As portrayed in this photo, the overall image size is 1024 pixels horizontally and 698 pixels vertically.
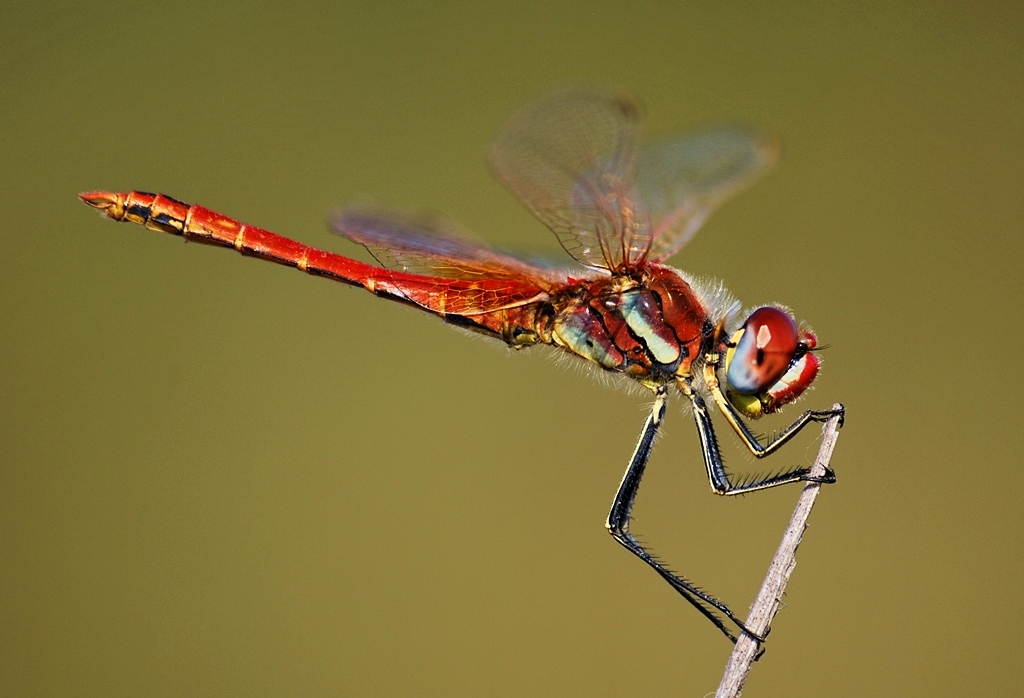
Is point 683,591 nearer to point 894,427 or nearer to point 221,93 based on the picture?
point 894,427

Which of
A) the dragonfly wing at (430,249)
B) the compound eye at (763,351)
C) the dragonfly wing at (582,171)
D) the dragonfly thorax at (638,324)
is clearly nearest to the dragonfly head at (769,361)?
the compound eye at (763,351)

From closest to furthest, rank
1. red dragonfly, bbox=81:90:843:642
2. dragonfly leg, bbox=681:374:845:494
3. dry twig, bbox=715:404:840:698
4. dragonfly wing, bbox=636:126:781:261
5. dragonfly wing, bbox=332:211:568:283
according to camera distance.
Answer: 1. dry twig, bbox=715:404:840:698
2. dragonfly leg, bbox=681:374:845:494
3. red dragonfly, bbox=81:90:843:642
4. dragonfly wing, bbox=636:126:781:261
5. dragonfly wing, bbox=332:211:568:283

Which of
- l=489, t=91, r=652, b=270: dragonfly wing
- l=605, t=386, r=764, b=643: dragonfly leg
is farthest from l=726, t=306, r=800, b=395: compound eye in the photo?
l=489, t=91, r=652, b=270: dragonfly wing

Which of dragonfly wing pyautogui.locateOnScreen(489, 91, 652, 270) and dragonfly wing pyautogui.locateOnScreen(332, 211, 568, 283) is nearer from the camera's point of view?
dragonfly wing pyautogui.locateOnScreen(489, 91, 652, 270)

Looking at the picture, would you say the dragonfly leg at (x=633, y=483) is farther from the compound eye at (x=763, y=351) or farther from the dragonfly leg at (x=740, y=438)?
the compound eye at (x=763, y=351)

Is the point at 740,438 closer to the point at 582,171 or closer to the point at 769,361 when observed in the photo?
the point at 769,361

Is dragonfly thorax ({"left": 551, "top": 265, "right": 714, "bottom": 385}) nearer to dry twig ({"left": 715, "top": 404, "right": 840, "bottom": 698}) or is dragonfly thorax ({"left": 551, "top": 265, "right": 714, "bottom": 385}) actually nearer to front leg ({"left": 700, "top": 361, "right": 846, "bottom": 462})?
front leg ({"left": 700, "top": 361, "right": 846, "bottom": 462})

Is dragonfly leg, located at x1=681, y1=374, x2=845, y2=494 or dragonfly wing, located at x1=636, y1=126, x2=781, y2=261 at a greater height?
dragonfly wing, located at x1=636, y1=126, x2=781, y2=261
